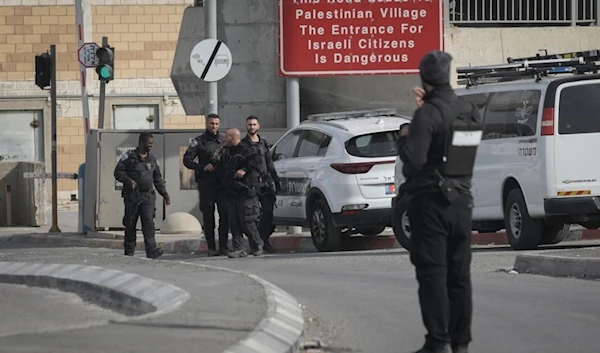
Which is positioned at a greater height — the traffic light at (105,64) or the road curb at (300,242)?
the traffic light at (105,64)

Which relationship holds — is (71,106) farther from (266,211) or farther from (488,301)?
(488,301)

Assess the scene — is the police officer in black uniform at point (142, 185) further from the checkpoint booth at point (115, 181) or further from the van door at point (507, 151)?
the checkpoint booth at point (115, 181)

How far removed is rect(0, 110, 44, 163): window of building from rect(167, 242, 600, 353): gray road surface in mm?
23556

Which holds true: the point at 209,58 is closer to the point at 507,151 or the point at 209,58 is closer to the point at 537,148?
the point at 507,151

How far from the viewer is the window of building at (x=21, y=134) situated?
3884cm

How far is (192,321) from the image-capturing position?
9.30 m

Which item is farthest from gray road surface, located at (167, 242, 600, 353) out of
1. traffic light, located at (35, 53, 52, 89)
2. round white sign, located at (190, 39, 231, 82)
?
traffic light, located at (35, 53, 52, 89)

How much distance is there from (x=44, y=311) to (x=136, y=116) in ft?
91.2

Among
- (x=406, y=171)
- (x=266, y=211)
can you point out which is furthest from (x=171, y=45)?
(x=406, y=171)

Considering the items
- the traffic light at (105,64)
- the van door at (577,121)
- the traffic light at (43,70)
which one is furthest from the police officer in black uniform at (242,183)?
the traffic light at (43,70)

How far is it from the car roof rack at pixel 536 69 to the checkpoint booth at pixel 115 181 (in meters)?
8.31

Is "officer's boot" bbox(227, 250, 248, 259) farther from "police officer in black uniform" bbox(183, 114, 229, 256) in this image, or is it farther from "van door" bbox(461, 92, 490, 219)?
"van door" bbox(461, 92, 490, 219)

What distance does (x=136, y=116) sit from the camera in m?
39.0

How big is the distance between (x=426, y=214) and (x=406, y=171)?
0.29m
